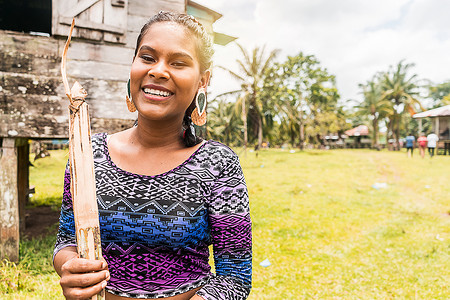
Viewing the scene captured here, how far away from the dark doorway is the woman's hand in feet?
24.2

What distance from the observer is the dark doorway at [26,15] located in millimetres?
7285

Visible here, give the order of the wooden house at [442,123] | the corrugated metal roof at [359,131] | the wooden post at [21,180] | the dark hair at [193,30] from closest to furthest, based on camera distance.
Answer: the dark hair at [193,30], the wooden post at [21,180], the wooden house at [442,123], the corrugated metal roof at [359,131]

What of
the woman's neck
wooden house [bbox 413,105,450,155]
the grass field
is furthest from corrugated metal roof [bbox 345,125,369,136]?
the woman's neck

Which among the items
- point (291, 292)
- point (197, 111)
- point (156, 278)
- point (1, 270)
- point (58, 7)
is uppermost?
point (58, 7)

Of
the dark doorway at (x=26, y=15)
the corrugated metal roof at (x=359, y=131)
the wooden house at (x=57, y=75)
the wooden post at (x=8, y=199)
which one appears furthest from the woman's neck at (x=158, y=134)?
the corrugated metal roof at (x=359, y=131)

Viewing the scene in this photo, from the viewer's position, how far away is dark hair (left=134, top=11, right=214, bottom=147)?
4.67ft

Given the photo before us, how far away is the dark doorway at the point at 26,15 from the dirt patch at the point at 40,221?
170 inches

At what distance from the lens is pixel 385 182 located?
1187cm

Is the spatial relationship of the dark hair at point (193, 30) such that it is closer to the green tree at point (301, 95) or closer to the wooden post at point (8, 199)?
the wooden post at point (8, 199)

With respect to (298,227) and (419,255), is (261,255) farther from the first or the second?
(419,255)

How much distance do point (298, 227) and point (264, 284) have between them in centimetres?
252

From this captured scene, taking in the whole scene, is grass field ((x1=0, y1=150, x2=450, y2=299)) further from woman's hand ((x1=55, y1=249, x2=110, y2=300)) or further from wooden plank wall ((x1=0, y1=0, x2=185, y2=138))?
woman's hand ((x1=55, y1=249, x2=110, y2=300))

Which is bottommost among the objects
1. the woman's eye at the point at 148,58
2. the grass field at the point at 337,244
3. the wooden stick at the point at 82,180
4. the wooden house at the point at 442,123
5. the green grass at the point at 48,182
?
the grass field at the point at 337,244

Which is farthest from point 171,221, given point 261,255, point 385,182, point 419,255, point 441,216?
point 385,182
